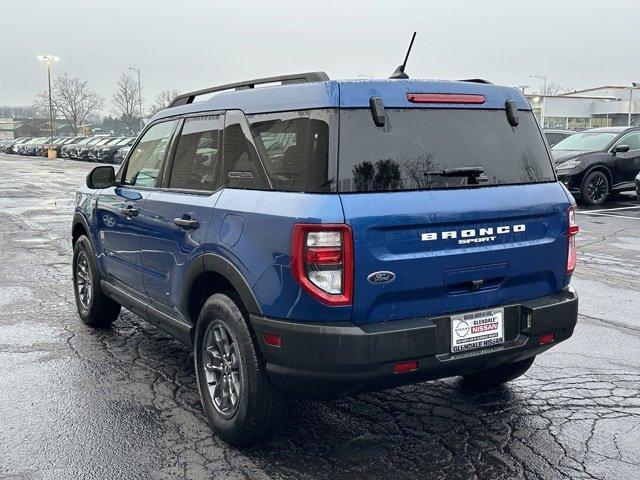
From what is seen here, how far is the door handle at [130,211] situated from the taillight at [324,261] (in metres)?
1.96

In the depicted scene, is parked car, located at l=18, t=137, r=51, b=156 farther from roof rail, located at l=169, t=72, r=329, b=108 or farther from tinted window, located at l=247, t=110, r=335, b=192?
tinted window, located at l=247, t=110, r=335, b=192

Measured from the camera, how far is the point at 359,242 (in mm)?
2889

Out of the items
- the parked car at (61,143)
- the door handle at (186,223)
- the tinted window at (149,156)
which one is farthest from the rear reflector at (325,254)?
the parked car at (61,143)

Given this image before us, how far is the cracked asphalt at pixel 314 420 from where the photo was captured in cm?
329

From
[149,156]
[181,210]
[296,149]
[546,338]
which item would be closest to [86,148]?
[149,156]

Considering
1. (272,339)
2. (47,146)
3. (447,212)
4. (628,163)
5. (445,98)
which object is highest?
(445,98)

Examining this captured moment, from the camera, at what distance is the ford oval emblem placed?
2.93 meters

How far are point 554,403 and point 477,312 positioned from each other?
1.27m

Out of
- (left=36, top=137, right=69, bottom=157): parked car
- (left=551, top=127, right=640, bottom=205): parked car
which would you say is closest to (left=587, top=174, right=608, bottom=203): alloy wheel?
(left=551, top=127, right=640, bottom=205): parked car

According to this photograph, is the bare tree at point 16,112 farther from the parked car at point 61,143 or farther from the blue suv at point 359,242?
the blue suv at point 359,242

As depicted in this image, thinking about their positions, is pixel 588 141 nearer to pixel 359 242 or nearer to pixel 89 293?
pixel 89 293

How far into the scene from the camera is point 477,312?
3229mm

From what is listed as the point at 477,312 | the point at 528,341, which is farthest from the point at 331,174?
the point at 528,341

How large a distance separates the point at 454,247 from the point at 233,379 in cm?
137
